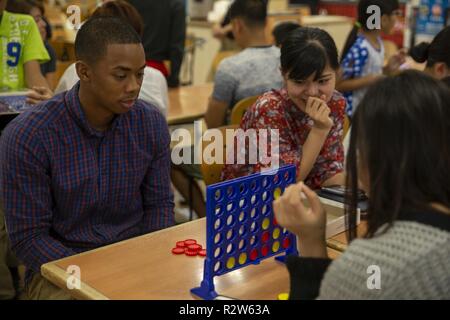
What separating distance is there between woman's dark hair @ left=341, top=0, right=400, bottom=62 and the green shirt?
5.42ft

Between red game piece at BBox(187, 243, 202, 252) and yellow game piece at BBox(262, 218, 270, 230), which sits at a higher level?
yellow game piece at BBox(262, 218, 270, 230)

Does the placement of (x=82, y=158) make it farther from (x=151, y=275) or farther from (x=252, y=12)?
(x=252, y=12)

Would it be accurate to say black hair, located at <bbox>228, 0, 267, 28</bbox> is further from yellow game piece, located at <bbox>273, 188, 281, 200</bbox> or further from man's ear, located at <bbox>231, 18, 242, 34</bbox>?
yellow game piece, located at <bbox>273, 188, 281, 200</bbox>

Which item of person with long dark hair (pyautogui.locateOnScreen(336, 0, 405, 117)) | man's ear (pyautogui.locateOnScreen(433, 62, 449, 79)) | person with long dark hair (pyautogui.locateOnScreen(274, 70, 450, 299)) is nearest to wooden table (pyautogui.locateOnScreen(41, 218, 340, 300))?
person with long dark hair (pyautogui.locateOnScreen(274, 70, 450, 299))

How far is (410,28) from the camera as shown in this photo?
215 inches

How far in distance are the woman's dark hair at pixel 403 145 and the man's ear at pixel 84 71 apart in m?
0.90

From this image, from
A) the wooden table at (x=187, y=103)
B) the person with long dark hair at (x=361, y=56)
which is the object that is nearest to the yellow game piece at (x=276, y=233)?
the wooden table at (x=187, y=103)

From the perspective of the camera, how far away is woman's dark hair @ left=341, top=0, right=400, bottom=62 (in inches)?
133

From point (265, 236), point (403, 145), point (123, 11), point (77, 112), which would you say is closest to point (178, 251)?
point (265, 236)

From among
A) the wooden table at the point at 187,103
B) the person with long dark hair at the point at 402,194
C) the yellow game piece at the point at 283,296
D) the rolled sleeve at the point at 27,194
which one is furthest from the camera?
the wooden table at the point at 187,103

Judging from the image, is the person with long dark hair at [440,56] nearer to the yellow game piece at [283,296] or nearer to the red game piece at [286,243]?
the red game piece at [286,243]

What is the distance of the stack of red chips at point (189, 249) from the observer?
1553 millimetres

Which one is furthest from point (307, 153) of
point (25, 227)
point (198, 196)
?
point (198, 196)

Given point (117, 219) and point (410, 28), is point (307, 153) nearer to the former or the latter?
point (117, 219)
